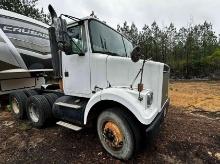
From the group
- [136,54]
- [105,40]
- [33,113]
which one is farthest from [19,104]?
[136,54]

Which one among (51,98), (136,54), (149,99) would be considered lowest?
(51,98)

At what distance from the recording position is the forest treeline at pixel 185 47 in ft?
75.4

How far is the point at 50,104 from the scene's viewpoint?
480cm

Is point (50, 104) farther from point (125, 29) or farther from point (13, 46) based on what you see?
point (125, 29)

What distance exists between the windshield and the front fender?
0.89 metres

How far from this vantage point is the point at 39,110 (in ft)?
15.4

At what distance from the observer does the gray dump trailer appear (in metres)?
6.18

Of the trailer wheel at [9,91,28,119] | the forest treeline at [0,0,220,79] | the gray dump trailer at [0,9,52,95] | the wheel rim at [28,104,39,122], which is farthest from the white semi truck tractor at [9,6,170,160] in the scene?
the forest treeline at [0,0,220,79]

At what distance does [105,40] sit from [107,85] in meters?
0.88

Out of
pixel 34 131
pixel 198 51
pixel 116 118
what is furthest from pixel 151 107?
pixel 198 51

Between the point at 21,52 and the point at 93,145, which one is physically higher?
the point at 21,52

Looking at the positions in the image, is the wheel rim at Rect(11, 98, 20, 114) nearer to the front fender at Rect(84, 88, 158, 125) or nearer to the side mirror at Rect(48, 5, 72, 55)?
the side mirror at Rect(48, 5, 72, 55)

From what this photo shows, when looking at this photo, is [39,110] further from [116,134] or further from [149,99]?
[149,99]

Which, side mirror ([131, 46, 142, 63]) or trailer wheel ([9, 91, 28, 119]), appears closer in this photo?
side mirror ([131, 46, 142, 63])
